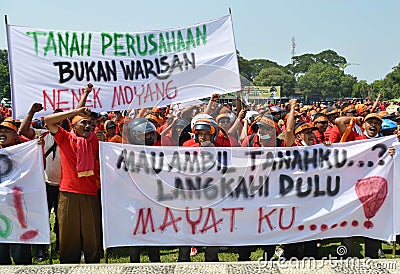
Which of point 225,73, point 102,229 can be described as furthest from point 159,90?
point 102,229

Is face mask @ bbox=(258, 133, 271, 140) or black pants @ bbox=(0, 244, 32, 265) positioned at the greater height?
face mask @ bbox=(258, 133, 271, 140)

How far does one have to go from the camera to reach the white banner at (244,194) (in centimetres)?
456

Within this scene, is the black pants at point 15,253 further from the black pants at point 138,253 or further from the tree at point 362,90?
the tree at point 362,90

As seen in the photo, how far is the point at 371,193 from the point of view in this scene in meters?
4.76

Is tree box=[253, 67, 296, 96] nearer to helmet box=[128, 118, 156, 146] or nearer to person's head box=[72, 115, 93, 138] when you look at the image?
helmet box=[128, 118, 156, 146]

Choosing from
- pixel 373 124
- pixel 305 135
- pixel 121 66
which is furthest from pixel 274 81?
pixel 305 135

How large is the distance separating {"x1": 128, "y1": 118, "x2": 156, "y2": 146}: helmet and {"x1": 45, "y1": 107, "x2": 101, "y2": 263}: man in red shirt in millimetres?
392

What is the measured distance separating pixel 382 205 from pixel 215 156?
5.77 ft

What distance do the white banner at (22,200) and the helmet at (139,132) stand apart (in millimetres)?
908

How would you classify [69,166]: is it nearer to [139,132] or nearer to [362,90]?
[139,132]

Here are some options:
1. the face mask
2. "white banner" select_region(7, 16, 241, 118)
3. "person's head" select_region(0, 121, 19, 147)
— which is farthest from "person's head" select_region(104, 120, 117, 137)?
the face mask

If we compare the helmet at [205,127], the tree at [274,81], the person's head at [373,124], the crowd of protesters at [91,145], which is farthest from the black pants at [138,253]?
the tree at [274,81]

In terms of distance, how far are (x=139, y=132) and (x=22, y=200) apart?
132 centimetres

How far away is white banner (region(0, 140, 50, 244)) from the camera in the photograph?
15.1 feet
